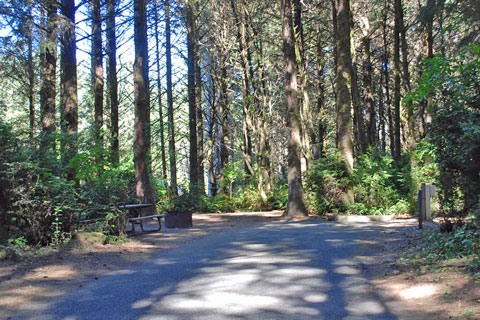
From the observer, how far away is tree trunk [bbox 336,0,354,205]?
19.2 meters

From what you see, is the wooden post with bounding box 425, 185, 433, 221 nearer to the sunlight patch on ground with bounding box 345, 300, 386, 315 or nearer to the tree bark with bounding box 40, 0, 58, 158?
the sunlight patch on ground with bounding box 345, 300, 386, 315

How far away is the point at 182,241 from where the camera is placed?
12.2 metres

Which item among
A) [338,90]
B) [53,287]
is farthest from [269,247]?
[338,90]

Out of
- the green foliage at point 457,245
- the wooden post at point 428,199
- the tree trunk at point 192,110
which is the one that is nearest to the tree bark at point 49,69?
the tree trunk at point 192,110

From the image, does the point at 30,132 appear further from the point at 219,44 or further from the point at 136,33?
the point at 219,44

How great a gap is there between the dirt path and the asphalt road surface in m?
0.30

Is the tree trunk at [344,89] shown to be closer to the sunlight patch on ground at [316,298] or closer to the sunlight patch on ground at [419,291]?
the sunlight patch on ground at [419,291]

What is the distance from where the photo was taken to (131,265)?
8.62 metres

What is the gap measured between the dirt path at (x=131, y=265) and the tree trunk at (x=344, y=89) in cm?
744

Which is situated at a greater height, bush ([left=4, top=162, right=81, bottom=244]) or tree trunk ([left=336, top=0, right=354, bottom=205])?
tree trunk ([left=336, top=0, right=354, bottom=205])

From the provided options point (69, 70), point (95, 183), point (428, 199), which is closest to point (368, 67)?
point (428, 199)

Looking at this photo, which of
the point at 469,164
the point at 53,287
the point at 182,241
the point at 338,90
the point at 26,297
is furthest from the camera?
the point at 338,90

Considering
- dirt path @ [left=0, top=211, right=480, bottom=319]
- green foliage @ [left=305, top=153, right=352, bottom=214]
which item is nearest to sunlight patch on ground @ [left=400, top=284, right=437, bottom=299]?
dirt path @ [left=0, top=211, right=480, bottom=319]

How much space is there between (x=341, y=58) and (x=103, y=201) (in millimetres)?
12107
